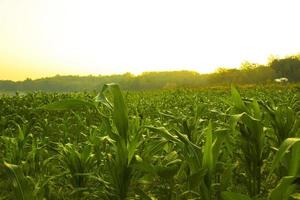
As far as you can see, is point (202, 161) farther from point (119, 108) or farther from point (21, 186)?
point (21, 186)

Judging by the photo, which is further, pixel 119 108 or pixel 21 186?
pixel 21 186

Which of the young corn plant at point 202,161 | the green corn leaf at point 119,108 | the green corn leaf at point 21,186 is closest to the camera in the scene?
the young corn plant at point 202,161

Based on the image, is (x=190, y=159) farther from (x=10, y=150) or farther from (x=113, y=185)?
(x=10, y=150)

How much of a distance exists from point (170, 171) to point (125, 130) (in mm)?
328

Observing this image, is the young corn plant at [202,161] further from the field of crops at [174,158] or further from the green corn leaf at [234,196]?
the green corn leaf at [234,196]

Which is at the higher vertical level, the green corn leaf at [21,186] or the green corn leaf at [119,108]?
the green corn leaf at [119,108]

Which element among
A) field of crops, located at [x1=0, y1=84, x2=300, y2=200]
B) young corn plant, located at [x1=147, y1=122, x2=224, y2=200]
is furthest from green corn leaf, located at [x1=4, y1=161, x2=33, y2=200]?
young corn plant, located at [x1=147, y1=122, x2=224, y2=200]

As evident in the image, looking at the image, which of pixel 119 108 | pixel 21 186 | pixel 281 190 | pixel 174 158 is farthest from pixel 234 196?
pixel 21 186

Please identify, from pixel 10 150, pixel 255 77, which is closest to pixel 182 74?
pixel 255 77

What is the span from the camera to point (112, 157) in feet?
8.02

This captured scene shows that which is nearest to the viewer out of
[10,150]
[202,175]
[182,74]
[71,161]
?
[202,175]

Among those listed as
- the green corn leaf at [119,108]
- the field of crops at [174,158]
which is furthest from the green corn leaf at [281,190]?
the green corn leaf at [119,108]

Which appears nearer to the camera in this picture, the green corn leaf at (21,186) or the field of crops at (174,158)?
the field of crops at (174,158)

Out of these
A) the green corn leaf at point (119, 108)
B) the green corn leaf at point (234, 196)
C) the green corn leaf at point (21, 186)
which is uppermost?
the green corn leaf at point (119, 108)
